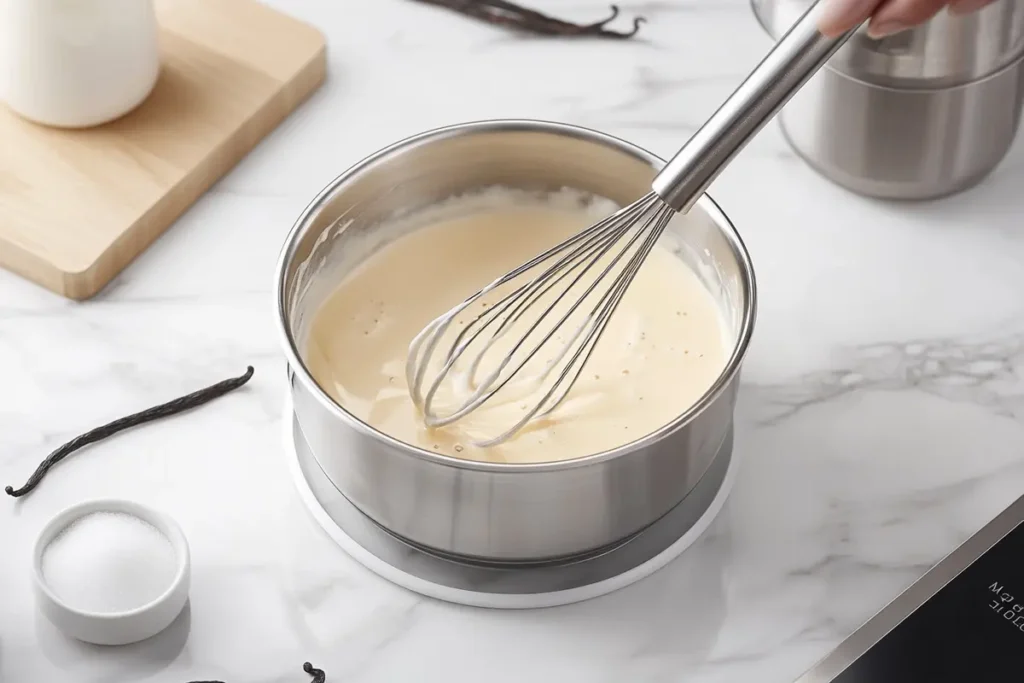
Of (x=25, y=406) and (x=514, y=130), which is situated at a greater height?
(x=514, y=130)

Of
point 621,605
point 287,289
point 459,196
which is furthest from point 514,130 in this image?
point 621,605

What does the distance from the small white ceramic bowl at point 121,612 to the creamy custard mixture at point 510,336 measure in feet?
0.51

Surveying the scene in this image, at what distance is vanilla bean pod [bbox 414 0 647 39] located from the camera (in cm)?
113

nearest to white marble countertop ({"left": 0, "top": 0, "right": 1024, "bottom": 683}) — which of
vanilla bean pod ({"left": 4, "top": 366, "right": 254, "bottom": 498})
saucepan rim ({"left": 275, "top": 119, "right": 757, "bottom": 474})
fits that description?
vanilla bean pod ({"left": 4, "top": 366, "right": 254, "bottom": 498})

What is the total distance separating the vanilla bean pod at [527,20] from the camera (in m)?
1.13

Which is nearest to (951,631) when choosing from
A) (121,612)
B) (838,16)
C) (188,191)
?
(838,16)

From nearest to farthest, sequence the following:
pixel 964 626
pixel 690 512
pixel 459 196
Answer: pixel 964 626 < pixel 690 512 < pixel 459 196

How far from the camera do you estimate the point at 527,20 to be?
1133 mm

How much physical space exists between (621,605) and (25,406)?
388 millimetres

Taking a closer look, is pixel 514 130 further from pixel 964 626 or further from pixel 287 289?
pixel 964 626

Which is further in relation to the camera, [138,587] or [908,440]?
[908,440]

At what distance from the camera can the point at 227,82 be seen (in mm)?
1049

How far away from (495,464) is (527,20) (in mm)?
540

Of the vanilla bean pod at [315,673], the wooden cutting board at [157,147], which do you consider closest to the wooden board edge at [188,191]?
the wooden cutting board at [157,147]
